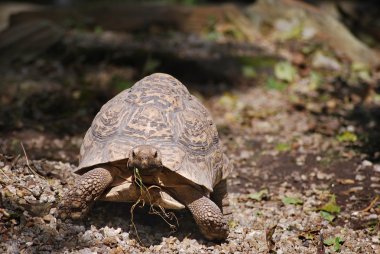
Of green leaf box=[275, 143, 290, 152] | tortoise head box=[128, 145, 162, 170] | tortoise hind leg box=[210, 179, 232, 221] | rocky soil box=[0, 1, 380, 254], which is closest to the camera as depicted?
tortoise head box=[128, 145, 162, 170]

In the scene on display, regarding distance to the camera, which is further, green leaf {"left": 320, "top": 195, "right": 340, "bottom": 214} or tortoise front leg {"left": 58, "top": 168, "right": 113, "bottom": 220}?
green leaf {"left": 320, "top": 195, "right": 340, "bottom": 214}

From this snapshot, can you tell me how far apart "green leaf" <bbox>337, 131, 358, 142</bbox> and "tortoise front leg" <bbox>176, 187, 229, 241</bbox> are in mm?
2641

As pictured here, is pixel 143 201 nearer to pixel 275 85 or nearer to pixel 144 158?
pixel 144 158

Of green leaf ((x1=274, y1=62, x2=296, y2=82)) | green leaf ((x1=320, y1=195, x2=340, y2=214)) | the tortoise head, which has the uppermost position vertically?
the tortoise head

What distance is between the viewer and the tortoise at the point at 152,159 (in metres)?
3.50

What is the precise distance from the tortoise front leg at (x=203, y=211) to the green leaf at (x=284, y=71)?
14.0 ft

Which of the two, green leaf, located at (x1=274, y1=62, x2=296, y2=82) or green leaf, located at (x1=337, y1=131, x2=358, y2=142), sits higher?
green leaf, located at (x1=337, y1=131, x2=358, y2=142)

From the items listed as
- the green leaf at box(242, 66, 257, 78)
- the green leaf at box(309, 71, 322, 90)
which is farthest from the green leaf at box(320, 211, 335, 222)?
the green leaf at box(242, 66, 257, 78)

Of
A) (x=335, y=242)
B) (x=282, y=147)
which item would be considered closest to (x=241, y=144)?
(x=282, y=147)

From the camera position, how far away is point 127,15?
8.91m

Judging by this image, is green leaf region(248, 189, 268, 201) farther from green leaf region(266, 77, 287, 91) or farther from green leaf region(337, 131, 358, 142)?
green leaf region(266, 77, 287, 91)

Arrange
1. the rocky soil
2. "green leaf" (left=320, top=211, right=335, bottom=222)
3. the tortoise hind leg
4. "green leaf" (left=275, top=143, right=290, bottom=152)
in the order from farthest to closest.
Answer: "green leaf" (left=275, top=143, right=290, bottom=152)
"green leaf" (left=320, top=211, right=335, bottom=222)
the tortoise hind leg
the rocky soil

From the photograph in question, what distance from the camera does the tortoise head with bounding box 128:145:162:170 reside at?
3.31 m

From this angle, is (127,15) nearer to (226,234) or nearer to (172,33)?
(172,33)
